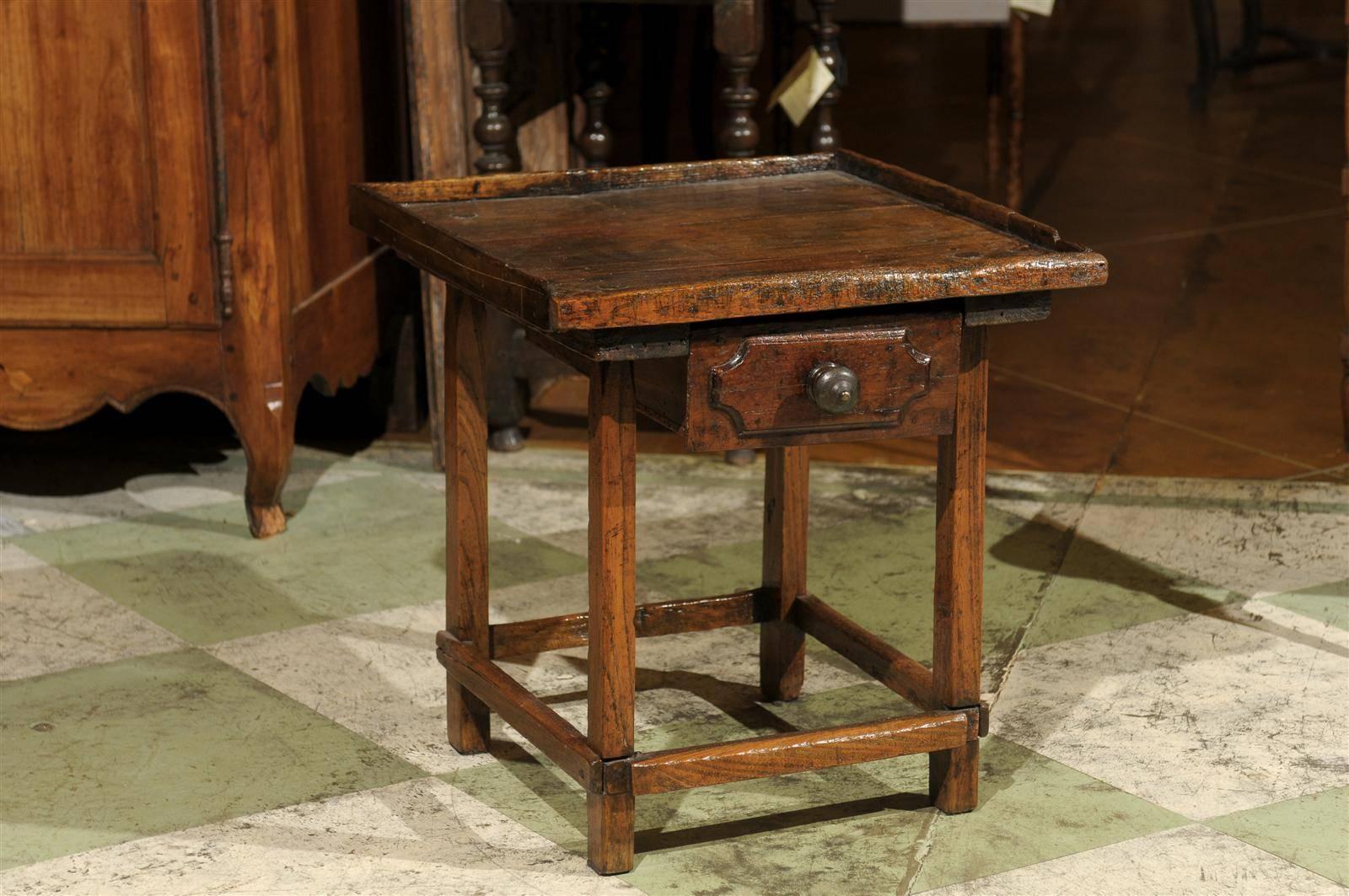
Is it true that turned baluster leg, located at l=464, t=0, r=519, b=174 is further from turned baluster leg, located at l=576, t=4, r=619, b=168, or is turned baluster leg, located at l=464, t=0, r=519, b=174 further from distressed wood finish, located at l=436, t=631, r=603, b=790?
distressed wood finish, located at l=436, t=631, r=603, b=790

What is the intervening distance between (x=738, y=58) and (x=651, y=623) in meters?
1.38

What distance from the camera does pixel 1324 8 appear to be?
10.8 metres

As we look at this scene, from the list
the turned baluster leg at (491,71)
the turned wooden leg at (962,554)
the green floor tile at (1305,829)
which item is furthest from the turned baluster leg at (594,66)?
the green floor tile at (1305,829)

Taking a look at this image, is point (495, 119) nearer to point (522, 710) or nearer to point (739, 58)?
point (739, 58)

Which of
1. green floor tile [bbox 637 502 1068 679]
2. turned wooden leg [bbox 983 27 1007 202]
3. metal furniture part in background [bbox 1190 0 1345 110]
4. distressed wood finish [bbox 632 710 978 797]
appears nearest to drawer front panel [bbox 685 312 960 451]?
distressed wood finish [bbox 632 710 978 797]

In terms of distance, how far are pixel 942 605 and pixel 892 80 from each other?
22.5 feet

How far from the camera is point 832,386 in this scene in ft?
7.29

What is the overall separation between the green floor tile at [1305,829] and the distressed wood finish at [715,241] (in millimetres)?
734

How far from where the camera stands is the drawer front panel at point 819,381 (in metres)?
2.22

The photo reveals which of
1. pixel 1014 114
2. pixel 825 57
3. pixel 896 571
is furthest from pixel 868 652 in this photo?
pixel 1014 114

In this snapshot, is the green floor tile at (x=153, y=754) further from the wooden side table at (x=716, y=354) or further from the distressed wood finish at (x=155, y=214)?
the distressed wood finish at (x=155, y=214)

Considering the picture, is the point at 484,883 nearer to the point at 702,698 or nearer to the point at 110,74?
the point at 702,698

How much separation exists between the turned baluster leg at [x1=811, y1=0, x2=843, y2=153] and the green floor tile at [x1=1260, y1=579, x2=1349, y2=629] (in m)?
1.29

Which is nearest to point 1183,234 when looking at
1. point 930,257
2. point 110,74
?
point 110,74
